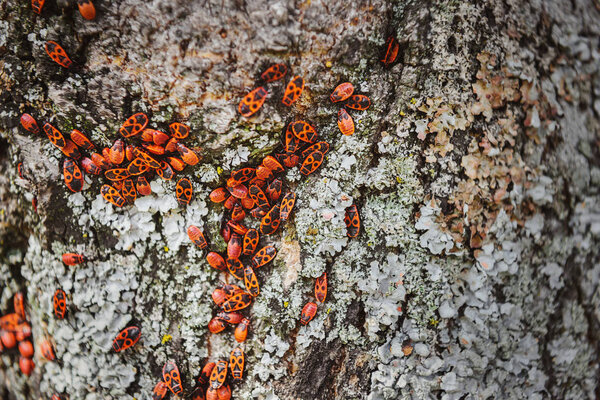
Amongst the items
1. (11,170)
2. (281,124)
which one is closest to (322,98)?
(281,124)

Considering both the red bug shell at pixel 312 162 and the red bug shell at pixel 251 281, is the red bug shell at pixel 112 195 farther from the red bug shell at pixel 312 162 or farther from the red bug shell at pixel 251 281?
the red bug shell at pixel 312 162

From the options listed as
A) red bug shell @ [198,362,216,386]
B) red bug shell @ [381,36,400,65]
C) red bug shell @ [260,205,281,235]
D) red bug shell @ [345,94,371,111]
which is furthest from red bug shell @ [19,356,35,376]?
red bug shell @ [381,36,400,65]

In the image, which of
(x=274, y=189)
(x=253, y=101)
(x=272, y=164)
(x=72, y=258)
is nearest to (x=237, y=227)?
(x=274, y=189)

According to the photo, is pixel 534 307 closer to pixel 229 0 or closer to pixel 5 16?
pixel 229 0

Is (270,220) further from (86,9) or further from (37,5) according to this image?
(37,5)

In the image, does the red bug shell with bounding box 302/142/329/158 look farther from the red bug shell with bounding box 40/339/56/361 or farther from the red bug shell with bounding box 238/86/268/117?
the red bug shell with bounding box 40/339/56/361

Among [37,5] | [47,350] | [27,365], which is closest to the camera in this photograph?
[37,5]
